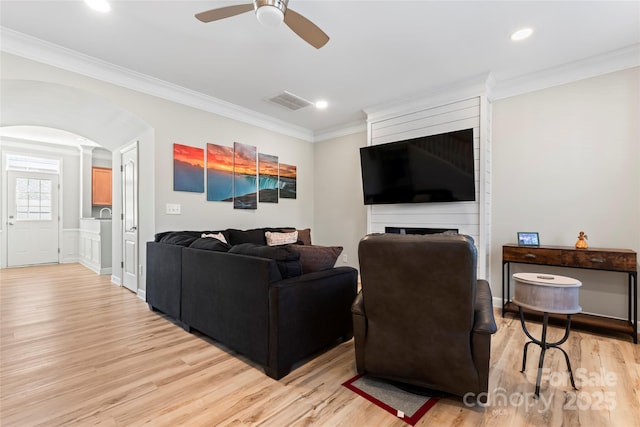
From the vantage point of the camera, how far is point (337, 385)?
1.87 metres

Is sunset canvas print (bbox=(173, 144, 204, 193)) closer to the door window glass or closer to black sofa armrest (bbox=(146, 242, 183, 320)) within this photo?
black sofa armrest (bbox=(146, 242, 183, 320))

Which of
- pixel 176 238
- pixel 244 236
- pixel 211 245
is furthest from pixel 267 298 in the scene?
pixel 244 236

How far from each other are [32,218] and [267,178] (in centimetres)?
569

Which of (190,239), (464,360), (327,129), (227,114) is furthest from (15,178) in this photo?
(464,360)

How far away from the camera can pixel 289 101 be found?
4.11 meters

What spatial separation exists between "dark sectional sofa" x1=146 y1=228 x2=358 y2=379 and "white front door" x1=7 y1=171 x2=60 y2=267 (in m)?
5.94

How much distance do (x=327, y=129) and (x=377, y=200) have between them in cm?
197

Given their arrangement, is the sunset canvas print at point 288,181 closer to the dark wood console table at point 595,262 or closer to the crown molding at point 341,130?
the crown molding at point 341,130

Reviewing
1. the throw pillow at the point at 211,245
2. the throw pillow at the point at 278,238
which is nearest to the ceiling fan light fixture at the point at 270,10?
the throw pillow at the point at 211,245

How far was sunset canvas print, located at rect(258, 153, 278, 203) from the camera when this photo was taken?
4828 mm

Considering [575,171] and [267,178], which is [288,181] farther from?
[575,171]

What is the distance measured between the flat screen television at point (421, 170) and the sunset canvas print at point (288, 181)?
152 cm

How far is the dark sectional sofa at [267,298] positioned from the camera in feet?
6.33

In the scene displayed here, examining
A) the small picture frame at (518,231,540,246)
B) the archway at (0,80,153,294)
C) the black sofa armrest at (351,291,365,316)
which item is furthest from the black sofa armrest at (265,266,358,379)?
the archway at (0,80,153,294)
